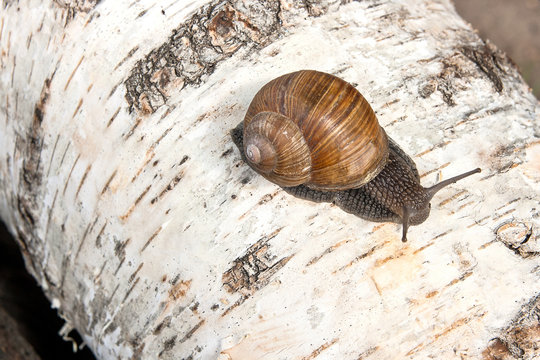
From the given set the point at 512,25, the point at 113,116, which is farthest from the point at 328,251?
the point at 512,25

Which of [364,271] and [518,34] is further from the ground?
[364,271]

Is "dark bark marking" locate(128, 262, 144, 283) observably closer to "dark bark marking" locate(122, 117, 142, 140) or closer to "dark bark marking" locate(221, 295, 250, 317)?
"dark bark marking" locate(221, 295, 250, 317)

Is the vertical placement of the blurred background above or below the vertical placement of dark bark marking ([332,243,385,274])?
below

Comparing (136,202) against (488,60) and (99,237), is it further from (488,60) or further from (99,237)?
(488,60)

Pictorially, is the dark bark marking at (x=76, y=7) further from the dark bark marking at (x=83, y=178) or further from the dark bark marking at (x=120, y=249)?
the dark bark marking at (x=120, y=249)

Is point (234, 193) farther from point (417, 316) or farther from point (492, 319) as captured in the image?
point (492, 319)

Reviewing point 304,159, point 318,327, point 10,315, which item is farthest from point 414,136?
point 10,315

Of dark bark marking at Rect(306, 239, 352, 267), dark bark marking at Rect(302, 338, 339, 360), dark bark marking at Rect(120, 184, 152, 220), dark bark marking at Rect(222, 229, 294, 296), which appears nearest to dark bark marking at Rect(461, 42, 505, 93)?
dark bark marking at Rect(306, 239, 352, 267)
